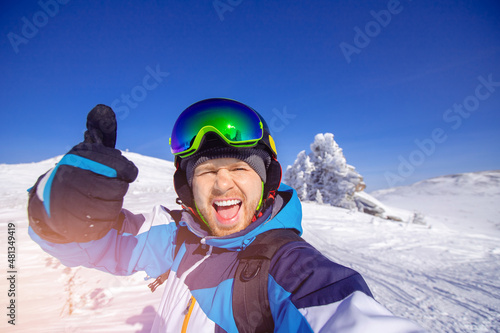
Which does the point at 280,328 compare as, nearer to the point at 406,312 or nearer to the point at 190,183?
the point at 190,183

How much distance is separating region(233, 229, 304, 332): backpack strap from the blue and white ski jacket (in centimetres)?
4

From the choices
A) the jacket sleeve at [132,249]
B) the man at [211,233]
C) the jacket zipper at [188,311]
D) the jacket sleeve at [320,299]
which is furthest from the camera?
the jacket sleeve at [132,249]

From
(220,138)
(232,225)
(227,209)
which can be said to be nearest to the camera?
(232,225)

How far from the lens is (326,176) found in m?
21.4

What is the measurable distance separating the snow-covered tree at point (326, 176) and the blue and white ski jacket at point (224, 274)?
64.9ft

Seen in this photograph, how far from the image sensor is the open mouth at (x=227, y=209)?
1754 mm

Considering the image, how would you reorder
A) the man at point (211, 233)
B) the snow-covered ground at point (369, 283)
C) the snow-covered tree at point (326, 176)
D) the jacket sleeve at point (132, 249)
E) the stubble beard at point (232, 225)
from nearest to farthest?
the man at point (211, 233), the jacket sleeve at point (132, 249), the stubble beard at point (232, 225), the snow-covered ground at point (369, 283), the snow-covered tree at point (326, 176)

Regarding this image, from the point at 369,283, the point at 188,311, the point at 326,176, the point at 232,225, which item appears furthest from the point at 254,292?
the point at 326,176

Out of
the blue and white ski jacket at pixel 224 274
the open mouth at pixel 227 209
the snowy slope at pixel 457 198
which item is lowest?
the blue and white ski jacket at pixel 224 274

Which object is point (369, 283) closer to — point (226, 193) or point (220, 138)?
point (226, 193)

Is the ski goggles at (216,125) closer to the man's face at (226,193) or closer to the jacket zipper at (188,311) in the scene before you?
the man's face at (226,193)

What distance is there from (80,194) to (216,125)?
1.20 m

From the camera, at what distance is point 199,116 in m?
2.16

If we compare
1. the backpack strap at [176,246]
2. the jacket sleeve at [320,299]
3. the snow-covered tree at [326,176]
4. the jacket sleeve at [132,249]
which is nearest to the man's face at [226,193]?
the backpack strap at [176,246]
